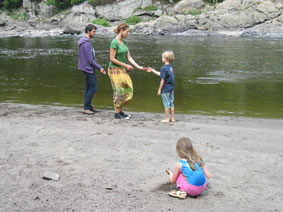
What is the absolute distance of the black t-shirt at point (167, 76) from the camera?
281 inches

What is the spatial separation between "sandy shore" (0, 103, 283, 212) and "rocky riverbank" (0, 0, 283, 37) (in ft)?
128

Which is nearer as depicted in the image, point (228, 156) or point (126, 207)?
point (126, 207)

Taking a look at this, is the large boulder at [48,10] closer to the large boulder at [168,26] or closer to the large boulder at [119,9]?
the large boulder at [119,9]

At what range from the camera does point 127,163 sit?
17.0 feet

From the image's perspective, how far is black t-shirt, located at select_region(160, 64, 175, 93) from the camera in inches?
281

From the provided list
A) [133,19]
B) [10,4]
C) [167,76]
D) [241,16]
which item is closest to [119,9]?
[133,19]

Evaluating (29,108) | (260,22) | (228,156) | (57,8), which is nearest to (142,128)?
(228,156)

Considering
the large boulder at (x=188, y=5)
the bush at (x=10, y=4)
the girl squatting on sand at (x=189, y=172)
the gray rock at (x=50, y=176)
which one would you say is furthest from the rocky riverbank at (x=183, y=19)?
the gray rock at (x=50, y=176)

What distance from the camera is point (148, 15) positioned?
63375 mm

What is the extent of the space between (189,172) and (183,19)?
49.3 meters

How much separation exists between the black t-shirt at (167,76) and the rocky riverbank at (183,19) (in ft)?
126

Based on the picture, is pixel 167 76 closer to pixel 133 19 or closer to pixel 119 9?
pixel 133 19

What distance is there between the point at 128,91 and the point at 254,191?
398 centimetres

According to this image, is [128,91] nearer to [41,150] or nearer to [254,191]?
[41,150]
